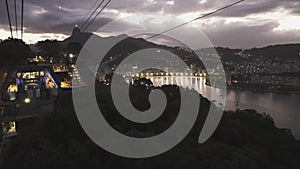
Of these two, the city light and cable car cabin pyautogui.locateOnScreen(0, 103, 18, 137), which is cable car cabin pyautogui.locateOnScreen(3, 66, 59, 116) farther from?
cable car cabin pyautogui.locateOnScreen(0, 103, 18, 137)

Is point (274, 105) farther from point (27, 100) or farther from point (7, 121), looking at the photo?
point (7, 121)

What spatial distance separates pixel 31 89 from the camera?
8.08 metres

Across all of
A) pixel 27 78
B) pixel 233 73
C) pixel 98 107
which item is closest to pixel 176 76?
pixel 233 73

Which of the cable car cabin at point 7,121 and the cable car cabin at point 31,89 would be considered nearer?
the cable car cabin at point 7,121

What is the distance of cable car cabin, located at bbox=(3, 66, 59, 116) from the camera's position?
7263mm

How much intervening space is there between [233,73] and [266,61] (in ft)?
38.6

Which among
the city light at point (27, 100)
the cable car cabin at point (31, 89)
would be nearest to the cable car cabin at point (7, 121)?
the cable car cabin at point (31, 89)

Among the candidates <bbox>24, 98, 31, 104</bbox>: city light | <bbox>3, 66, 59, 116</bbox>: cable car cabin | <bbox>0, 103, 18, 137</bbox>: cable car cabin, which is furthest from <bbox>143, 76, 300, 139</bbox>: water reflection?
<bbox>0, 103, 18, 137</bbox>: cable car cabin

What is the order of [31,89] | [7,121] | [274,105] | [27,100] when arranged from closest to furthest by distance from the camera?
[7,121] < [27,100] < [31,89] < [274,105]

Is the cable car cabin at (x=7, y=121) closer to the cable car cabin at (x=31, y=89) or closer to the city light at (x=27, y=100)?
the cable car cabin at (x=31, y=89)

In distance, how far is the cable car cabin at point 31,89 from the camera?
7263 mm

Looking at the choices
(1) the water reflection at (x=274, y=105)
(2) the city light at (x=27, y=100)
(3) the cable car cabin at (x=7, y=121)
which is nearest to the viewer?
(3) the cable car cabin at (x=7, y=121)

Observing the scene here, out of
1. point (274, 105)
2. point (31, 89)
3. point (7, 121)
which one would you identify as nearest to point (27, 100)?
point (31, 89)

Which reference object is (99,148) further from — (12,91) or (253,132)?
(12,91)
